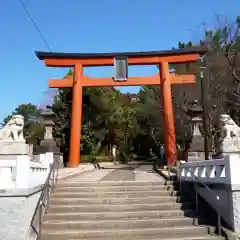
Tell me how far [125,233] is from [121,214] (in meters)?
0.89

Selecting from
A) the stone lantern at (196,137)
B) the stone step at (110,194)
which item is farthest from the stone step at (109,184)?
the stone lantern at (196,137)

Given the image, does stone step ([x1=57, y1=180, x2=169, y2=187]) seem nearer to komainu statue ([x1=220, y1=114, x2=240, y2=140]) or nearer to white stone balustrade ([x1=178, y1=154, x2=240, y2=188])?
white stone balustrade ([x1=178, y1=154, x2=240, y2=188])

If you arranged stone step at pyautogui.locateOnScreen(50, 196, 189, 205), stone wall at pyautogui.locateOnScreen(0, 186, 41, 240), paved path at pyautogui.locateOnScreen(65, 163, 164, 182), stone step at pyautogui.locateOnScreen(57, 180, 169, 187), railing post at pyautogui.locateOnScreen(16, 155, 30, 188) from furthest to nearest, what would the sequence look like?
paved path at pyautogui.locateOnScreen(65, 163, 164, 182) → stone step at pyautogui.locateOnScreen(57, 180, 169, 187) → stone step at pyautogui.locateOnScreen(50, 196, 189, 205) → railing post at pyautogui.locateOnScreen(16, 155, 30, 188) → stone wall at pyautogui.locateOnScreen(0, 186, 41, 240)

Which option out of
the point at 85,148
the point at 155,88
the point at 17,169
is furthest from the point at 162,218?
the point at 155,88

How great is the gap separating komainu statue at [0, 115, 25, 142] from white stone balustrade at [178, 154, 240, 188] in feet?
15.7

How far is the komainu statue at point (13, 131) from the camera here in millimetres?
9402

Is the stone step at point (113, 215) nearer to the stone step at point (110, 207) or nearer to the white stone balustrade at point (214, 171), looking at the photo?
the stone step at point (110, 207)

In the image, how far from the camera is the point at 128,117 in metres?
39.8

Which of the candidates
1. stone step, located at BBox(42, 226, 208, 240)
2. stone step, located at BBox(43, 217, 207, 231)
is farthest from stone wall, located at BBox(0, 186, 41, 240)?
stone step, located at BBox(43, 217, 207, 231)

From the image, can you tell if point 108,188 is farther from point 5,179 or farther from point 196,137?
point 196,137

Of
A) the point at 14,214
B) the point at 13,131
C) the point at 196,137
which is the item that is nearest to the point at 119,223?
the point at 14,214

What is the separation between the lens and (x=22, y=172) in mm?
7160

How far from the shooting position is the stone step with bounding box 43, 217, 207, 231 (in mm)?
7836

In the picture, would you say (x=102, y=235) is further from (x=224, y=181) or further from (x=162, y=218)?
(x=224, y=181)
